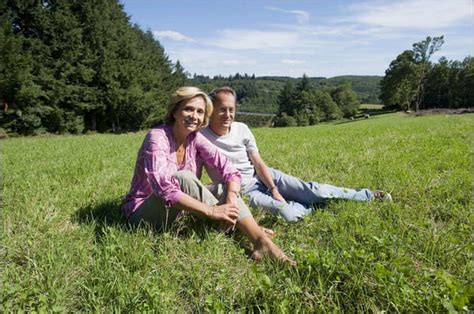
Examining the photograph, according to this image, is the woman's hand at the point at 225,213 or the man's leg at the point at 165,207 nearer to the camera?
the woman's hand at the point at 225,213

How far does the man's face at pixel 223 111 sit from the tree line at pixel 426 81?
65142 millimetres

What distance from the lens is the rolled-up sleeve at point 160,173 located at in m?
3.15

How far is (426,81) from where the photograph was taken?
66.2m

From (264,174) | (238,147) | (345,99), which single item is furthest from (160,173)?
(345,99)

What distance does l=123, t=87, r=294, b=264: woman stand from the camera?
317cm

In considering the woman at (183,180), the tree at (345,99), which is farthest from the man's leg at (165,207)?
the tree at (345,99)

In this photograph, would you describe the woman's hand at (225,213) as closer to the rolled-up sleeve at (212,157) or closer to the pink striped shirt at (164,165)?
the pink striped shirt at (164,165)

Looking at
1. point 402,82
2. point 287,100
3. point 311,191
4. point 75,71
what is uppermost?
point 402,82

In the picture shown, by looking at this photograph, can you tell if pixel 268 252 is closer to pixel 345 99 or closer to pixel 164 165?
pixel 164 165

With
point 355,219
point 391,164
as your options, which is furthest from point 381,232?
point 391,164

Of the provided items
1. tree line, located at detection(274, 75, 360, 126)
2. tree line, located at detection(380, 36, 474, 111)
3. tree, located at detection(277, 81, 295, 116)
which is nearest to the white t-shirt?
tree line, located at detection(380, 36, 474, 111)

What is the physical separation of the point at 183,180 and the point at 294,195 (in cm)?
204

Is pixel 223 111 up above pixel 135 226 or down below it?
above

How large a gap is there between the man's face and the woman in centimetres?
46
